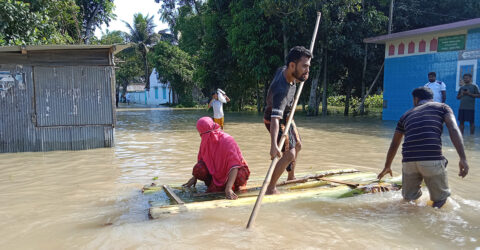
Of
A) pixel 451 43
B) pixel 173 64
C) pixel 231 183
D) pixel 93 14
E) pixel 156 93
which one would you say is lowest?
pixel 231 183

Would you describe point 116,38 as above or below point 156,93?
above

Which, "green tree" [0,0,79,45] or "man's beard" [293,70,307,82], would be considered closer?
"man's beard" [293,70,307,82]

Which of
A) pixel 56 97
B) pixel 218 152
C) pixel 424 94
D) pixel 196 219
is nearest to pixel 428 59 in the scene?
pixel 424 94

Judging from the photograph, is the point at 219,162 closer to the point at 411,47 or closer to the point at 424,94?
the point at 424,94

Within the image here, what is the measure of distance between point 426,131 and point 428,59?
11.2 metres

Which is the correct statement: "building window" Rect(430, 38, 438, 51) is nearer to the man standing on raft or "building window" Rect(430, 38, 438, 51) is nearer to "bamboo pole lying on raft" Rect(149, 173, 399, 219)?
"bamboo pole lying on raft" Rect(149, 173, 399, 219)

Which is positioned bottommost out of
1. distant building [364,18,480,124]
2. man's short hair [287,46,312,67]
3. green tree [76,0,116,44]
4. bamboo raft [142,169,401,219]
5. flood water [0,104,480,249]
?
flood water [0,104,480,249]

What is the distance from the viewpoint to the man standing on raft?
12.3 ft

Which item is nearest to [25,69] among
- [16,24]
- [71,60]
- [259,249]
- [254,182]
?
[71,60]

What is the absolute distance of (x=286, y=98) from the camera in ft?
12.7

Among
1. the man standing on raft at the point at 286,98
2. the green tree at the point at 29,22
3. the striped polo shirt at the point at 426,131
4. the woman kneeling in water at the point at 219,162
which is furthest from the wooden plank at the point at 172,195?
the green tree at the point at 29,22

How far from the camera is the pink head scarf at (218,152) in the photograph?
4.02 meters

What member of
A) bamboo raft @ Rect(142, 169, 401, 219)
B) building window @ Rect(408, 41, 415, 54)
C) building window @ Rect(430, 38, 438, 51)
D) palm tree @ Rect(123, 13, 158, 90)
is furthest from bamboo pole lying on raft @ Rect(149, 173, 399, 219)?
palm tree @ Rect(123, 13, 158, 90)

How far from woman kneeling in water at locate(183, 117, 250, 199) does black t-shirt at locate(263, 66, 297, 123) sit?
606 mm
